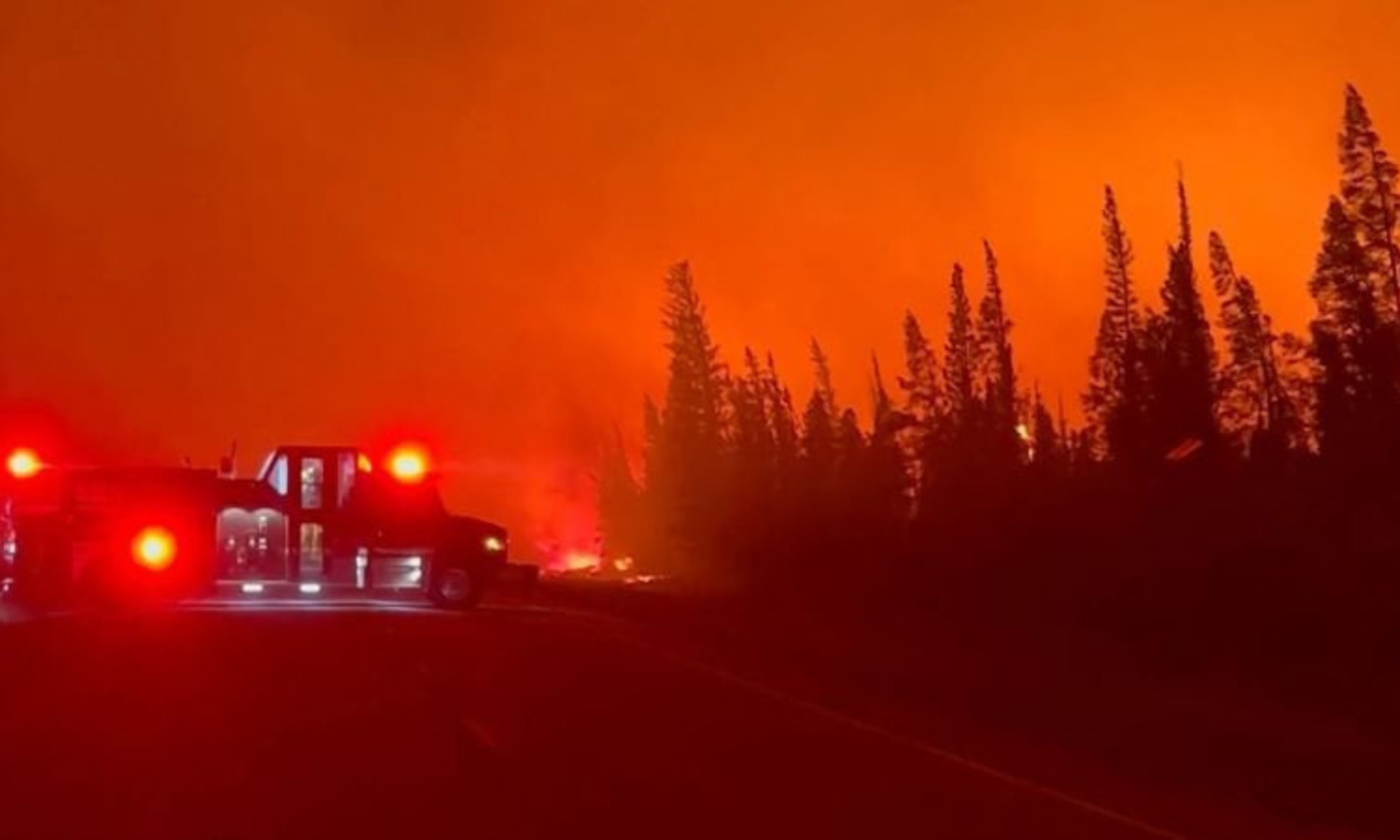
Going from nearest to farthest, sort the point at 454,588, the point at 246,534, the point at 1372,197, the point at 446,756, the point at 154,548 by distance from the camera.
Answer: the point at 446,756
the point at 154,548
the point at 246,534
the point at 454,588
the point at 1372,197

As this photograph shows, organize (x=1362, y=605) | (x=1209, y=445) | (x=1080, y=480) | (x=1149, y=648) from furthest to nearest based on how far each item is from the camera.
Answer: (x=1209, y=445), (x=1080, y=480), (x=1149, y=648), (x=1362, y=605)

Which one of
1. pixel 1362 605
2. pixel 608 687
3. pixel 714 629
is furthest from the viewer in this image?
pixel 714 629

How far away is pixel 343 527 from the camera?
41188mm

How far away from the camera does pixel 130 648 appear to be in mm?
30094

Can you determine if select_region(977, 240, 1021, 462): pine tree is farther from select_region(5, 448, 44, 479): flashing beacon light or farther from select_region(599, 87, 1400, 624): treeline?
select_region(5, 448, 44, 479): flashing beacon light

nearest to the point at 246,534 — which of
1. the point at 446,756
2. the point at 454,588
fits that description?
the point at 454,588

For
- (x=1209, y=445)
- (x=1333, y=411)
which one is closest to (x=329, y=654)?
(x=1333, y=411)

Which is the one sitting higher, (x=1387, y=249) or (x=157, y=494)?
(x=1387, y=249)

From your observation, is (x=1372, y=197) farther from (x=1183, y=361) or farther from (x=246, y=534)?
(x=246, y=534)

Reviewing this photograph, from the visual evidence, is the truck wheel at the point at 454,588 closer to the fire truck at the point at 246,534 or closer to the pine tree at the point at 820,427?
the fire truck at the point at 246,534

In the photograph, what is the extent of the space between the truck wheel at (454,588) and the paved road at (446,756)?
11574 millimetres

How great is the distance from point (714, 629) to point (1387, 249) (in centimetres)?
4448

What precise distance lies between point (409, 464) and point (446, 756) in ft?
77.9

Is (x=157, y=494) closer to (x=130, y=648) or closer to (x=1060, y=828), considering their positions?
(x=130, y=648)
